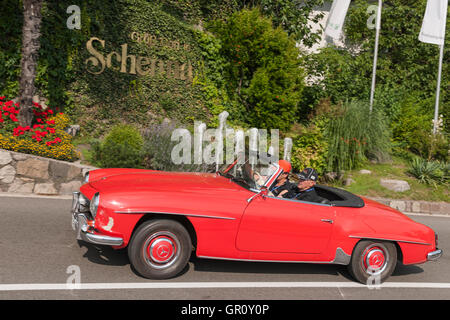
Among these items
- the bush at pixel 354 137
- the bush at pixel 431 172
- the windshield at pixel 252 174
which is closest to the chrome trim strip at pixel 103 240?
the windshield at pixel 252 174

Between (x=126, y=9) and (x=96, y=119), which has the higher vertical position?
(x=126, y=9)

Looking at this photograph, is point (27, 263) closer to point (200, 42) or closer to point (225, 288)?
point (225, 288)

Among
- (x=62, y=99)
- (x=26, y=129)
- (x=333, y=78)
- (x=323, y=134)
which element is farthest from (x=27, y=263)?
(x=333, y=78)

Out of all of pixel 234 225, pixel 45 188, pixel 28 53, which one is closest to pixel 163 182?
pixel 234 225

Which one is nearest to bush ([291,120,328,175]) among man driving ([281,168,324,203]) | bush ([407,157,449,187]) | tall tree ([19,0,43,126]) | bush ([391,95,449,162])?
bush ([407,157,449,187])

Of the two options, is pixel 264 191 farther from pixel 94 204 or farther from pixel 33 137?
pixel 33 137

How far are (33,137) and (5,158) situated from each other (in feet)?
3.12

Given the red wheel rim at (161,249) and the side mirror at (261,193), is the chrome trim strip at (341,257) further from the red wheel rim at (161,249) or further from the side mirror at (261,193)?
the red wheel rim at (161,249)

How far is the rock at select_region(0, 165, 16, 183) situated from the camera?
822cm

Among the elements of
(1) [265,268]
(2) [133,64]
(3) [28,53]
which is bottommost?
(1) [265,268]

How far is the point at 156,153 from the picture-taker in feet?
32.9

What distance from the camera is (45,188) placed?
848 cm

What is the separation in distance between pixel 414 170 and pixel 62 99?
10.5 m

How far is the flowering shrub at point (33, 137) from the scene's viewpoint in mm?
8742
